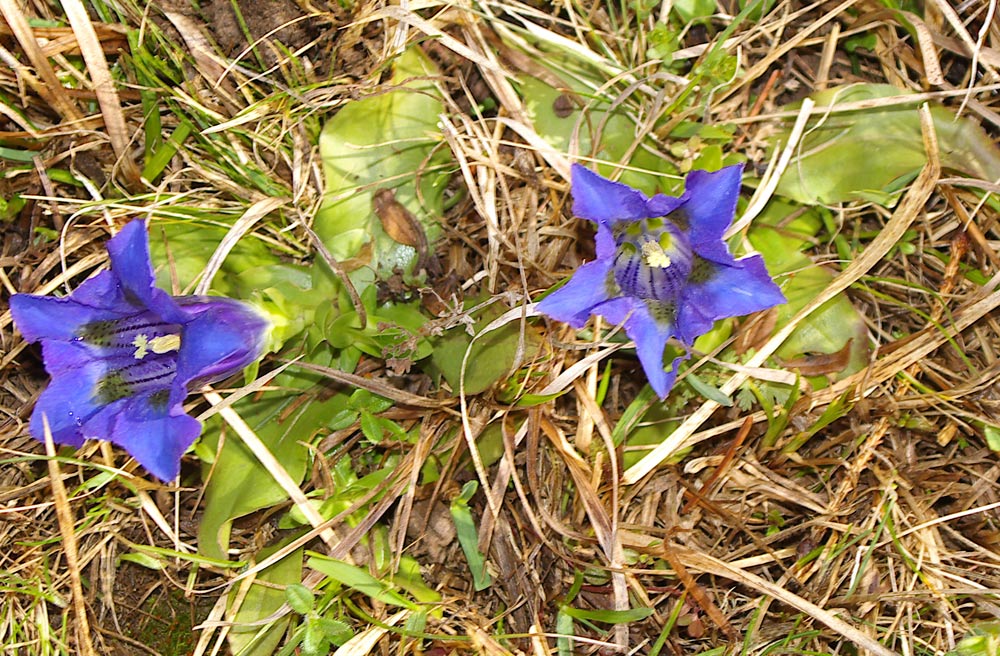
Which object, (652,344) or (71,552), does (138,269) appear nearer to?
(71,552)

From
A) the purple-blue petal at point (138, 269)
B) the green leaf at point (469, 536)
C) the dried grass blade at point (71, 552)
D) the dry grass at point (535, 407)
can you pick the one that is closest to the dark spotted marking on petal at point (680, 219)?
the dry grass at point (535, 407)

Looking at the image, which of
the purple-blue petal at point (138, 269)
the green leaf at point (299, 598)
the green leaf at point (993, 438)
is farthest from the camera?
the green leaf at point (993, 438)

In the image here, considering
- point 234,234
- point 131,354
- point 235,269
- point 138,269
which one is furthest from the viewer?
point 235,269

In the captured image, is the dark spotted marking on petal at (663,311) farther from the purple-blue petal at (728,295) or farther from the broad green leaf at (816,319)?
the broad green leaf at (816,319)

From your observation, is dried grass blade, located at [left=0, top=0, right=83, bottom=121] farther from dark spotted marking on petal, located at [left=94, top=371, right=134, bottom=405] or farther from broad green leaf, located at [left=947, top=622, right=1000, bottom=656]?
broad green leaf, located at [left=947, top=622, right=1000, bottom=656]

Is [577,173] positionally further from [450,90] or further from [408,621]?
[408,621]

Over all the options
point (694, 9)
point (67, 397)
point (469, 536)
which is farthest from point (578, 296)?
point (67, 397)
